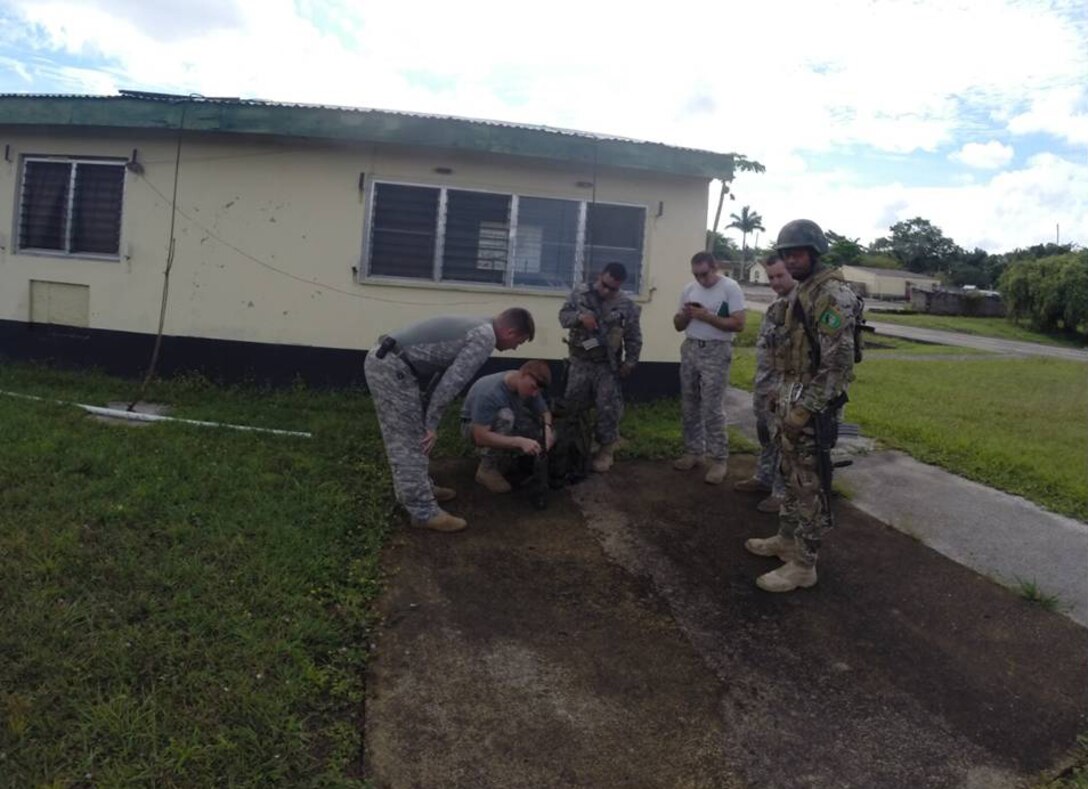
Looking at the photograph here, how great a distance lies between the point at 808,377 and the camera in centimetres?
388

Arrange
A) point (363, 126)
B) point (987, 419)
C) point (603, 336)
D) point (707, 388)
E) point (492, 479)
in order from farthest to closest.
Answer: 1. point (987, 419)
2. point (363, 126)
3. point (603, 336)
4. point (707, 388)
5. point (492, 479)

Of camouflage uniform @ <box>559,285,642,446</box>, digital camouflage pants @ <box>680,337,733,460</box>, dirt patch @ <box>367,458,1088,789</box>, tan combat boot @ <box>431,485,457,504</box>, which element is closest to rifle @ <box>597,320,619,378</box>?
camouflage uniform @ <box>559,285,642,446</box>

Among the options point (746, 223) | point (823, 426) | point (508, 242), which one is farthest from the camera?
point (746, 223)

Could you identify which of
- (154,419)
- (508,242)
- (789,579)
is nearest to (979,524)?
(789,579)

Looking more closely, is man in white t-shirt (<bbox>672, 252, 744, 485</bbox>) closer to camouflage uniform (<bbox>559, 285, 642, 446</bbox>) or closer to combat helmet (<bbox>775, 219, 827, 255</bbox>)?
camouflage uniform (<bbox>559, 285, 642, 446</bbox>)

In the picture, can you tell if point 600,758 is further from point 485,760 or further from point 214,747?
point 214,747

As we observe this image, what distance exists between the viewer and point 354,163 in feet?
23.7

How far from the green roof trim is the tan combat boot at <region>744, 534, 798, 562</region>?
162 inches

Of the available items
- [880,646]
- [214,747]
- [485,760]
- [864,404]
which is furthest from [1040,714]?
[864,404]

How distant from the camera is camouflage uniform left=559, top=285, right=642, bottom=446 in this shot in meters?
5.56

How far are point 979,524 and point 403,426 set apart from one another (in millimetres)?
3735

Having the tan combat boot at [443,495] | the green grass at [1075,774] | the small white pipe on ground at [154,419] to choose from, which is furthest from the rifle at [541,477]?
the green grass at [1075,774]

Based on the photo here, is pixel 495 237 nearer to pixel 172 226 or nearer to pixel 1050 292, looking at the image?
pixel 172 226

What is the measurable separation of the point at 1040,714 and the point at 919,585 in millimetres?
1093
